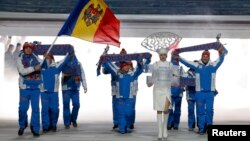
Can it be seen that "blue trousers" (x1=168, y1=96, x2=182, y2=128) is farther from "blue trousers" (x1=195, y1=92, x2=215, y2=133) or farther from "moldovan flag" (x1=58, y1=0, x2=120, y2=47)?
"moldovan flag" (x1=58, y1=0, x2=120, y2=47)

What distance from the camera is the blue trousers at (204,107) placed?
10039 millimetres

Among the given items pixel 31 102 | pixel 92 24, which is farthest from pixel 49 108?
pixel 92 24

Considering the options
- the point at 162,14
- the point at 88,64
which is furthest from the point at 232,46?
the point at 88,64

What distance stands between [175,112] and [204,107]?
1130 mm

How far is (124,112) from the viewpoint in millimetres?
10281

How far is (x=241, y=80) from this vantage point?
56.9 ft

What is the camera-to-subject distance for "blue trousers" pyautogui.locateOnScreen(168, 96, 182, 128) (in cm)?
1105

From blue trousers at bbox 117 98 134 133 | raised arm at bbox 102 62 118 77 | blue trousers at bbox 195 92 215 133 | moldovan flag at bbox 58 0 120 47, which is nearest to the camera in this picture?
moldovan flag at bbox 58 0 120 47

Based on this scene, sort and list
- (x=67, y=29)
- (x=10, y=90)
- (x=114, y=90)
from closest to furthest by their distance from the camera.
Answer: (x=67, y=29) < (x=114, y=90) < (x=10, y=90)

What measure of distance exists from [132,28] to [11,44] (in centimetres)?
379

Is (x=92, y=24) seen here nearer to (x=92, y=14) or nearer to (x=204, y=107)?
(x=92, y=14)

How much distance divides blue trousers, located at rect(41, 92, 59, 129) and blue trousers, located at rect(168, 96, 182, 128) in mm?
2427

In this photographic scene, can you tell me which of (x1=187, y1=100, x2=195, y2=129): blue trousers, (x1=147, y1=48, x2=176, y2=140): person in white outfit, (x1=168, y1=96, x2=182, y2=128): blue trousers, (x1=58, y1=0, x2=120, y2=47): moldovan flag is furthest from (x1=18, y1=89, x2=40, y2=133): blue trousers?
(x1=187, y1=100, x2=195, y2=129): blue trousers

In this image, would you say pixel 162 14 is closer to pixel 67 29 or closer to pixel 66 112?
pixel 66 112
